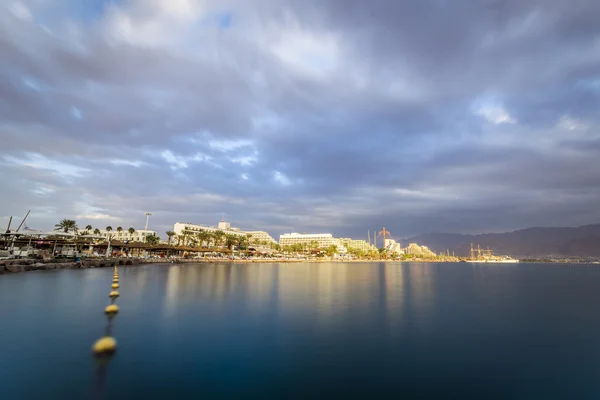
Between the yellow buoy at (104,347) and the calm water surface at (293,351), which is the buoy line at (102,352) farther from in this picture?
the calm water surface at (293,351)

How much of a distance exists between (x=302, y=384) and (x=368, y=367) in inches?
141

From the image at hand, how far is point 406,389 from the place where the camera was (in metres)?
12.2

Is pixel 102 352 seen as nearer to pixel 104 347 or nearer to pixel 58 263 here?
pixel 104 347

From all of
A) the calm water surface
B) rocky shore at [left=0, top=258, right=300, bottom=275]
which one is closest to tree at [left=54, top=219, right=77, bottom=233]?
rocky shore at [left=0, top=258, right=300, bottom=275]

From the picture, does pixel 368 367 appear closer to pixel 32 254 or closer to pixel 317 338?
pixel 317 338

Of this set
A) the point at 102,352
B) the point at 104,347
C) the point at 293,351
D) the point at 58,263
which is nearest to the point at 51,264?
the point at 58,263

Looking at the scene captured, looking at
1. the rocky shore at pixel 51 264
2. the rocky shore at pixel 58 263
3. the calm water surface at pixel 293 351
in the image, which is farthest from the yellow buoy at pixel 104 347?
the rocky shore at pixel 51 264

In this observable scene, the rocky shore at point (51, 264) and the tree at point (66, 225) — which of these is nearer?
the rocky shore at point (51, 264)

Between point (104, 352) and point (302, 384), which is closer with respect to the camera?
point (302, 384)

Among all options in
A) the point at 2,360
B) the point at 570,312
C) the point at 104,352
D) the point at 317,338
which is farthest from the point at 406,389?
the point at 570,312

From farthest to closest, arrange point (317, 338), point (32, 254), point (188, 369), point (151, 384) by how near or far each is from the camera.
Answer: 1. point (32, 254)
2. point (317, 338)
3. point (188, 369)
4. point (151, 384)

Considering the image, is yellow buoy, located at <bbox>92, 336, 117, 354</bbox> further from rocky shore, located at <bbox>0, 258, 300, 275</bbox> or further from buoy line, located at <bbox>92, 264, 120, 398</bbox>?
rocky shore, located at <bbox>0, 258, 300, 275</bbox>

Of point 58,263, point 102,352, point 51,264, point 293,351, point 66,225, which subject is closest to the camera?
point 102,352

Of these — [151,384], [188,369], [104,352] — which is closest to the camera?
[151,384]
